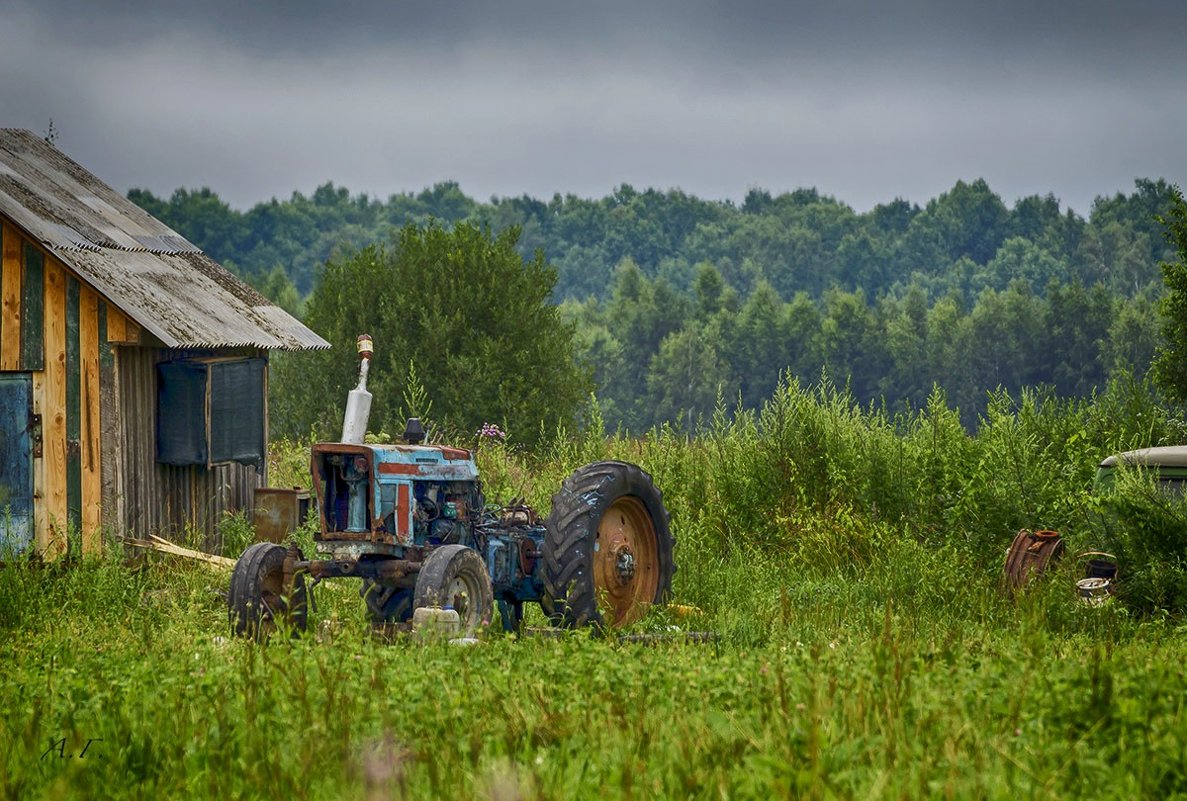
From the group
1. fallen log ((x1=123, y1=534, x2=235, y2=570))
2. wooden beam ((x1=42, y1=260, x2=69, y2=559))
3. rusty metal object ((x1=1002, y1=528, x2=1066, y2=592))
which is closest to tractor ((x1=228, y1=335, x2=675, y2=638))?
rusty metal object ((x1=1002, y1=528, x2=1066, y2=592))

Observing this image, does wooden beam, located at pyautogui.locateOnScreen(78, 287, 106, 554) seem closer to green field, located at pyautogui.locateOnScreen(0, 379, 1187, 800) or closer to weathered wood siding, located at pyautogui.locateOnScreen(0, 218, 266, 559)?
weathered wood siding, located at pyautogui.locateOnScreen(0, 218, 266, 559)

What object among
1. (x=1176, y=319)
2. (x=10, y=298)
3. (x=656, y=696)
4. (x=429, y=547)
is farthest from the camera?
(x=1176, y=319)

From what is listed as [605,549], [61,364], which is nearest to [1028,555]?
[605,549]

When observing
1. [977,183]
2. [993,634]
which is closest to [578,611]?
[993,634]

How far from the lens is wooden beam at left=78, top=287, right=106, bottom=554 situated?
13.7 meters

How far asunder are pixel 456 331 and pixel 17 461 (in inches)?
651

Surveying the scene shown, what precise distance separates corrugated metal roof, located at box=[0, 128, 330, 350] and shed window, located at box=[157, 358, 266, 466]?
484 mm

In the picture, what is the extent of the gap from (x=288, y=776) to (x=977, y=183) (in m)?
122

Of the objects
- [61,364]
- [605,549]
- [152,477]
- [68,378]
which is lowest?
[605,549]

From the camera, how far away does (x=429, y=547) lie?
10023mm

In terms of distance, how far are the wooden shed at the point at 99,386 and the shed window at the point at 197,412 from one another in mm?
11

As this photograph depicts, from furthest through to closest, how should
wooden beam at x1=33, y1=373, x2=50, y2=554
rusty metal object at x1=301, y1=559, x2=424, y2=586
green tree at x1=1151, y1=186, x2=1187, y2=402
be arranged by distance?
green tree at x1=1151, y1=186, x2=1187, y2=402, wooden beam at x1=33, y1=373, x2=50, y2=554, rusty metal object at x1=301, y1=559, x2=424, y2=586

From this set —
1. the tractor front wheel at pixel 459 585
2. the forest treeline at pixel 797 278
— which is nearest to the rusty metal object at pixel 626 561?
the tractor front wheel at pixel 459 585

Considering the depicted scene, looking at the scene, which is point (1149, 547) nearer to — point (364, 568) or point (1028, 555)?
point (1028, 555)
